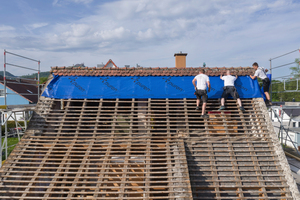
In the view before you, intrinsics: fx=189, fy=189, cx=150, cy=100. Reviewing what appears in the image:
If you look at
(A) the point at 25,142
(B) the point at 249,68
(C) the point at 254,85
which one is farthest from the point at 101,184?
(B) the point at 249,68

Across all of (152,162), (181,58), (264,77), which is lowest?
(152,162)

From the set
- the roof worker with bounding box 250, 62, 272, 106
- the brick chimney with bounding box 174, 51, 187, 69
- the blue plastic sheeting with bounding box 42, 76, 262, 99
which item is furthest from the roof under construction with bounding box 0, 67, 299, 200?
the brick chimney with bounding box 174, 51, 187, 69

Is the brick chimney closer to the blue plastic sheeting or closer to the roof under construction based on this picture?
the blue plastic sheeting

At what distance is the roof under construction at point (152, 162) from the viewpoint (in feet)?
17.3

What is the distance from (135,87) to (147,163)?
3580 mm

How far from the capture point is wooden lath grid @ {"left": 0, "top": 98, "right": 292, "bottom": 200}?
527 cm

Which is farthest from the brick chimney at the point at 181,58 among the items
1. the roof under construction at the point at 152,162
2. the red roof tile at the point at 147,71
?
the roof under construction at the point at 152,162

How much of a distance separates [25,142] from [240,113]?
794cm

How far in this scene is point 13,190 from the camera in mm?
5289

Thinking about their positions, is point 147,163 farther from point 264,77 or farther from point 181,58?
point 181,58

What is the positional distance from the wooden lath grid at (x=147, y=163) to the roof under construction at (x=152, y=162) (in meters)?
0.02

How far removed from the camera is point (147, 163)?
5773mm

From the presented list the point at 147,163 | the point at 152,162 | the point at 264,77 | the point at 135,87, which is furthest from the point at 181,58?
the point at 147,163

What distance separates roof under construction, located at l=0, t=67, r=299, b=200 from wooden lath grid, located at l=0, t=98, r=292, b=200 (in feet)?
0.08
